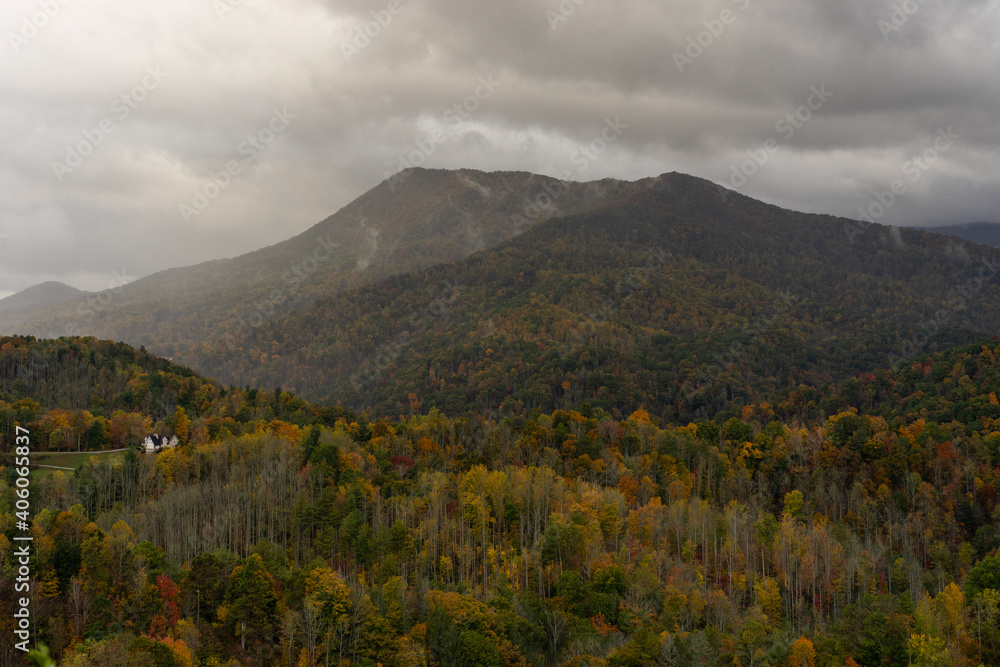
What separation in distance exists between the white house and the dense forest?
7.19 ft

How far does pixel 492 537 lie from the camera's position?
95500 millimetres

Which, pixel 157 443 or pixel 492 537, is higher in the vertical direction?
pixel 157 443

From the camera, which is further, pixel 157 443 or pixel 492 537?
pixel 157 443

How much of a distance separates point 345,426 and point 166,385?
1862 inches

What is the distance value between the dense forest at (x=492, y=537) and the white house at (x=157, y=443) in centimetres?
219

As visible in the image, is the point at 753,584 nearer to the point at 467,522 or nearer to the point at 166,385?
the point at 467,522

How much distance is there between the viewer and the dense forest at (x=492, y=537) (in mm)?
64875

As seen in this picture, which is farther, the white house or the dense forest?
the white house

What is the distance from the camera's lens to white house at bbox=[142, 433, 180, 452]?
117438 mm

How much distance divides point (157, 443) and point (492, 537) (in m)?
64.5

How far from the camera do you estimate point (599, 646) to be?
65.8 metres

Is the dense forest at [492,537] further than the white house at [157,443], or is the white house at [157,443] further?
the white house at [157,443]

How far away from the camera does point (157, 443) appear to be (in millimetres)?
119312

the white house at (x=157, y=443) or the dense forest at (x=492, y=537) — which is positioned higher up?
the white house at (x=157, y=443)
